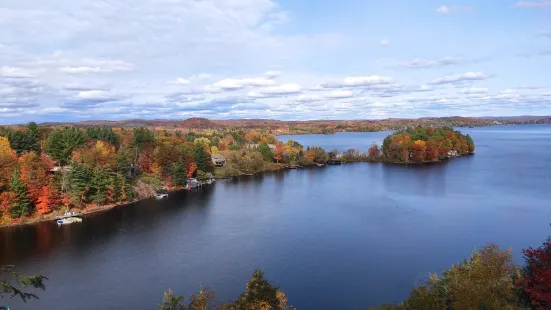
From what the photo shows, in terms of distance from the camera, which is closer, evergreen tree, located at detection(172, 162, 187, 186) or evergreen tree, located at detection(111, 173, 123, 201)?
evergreen tree, located at detection(111, 173, 123, 201)

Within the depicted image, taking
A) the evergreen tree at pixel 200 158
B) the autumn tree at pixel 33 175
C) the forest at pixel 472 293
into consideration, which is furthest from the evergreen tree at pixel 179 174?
the forest at pixel 472 293

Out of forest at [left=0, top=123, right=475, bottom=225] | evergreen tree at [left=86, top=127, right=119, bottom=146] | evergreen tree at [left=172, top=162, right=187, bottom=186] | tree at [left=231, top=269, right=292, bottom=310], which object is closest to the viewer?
tree at [left=231, top=269, right=292, bottom=310]

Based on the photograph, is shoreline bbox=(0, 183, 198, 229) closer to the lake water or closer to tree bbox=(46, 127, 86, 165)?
the lake water

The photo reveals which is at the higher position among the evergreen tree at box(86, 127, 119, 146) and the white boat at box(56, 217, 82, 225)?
the evergreen tree at box(86, 127, 119, 146)

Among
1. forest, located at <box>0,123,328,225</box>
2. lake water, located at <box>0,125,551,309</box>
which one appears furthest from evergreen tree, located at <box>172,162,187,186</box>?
lake water, located at <box>0,125,551,309</box>

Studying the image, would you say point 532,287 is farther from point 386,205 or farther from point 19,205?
point 19,205

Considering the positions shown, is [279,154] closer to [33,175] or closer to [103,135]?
[103,135]

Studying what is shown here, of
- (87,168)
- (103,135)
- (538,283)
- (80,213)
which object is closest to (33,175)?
(87,168)
